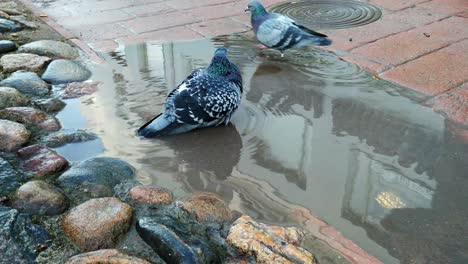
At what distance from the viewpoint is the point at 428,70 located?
183 inches

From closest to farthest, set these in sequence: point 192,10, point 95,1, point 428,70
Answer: point 428,70 < point 192,10 < point 95,1

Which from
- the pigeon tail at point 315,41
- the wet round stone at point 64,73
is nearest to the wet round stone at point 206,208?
the wet round stone at point 64,73

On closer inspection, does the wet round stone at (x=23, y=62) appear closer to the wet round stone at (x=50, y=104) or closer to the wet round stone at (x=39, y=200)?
the wet round stone at (x=50, y=104)

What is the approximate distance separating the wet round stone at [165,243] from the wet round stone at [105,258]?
121 millimetres

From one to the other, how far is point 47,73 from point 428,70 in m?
3.46

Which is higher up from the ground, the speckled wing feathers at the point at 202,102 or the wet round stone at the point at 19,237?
the speckled wing feathers at the point at 202,102

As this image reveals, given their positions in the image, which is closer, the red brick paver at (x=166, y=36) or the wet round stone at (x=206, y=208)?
the wet round stone at (x=206, y=208)

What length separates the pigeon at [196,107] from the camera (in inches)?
145

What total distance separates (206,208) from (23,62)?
9.38 ft

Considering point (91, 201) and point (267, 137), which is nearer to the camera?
point (91, 201)

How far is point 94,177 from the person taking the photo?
321cm

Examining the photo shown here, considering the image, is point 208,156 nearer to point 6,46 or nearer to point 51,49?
point 51,49

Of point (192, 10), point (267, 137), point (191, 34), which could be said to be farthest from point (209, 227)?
point (192, 10)

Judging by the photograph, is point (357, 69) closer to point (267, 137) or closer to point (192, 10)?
point (267, 137)
